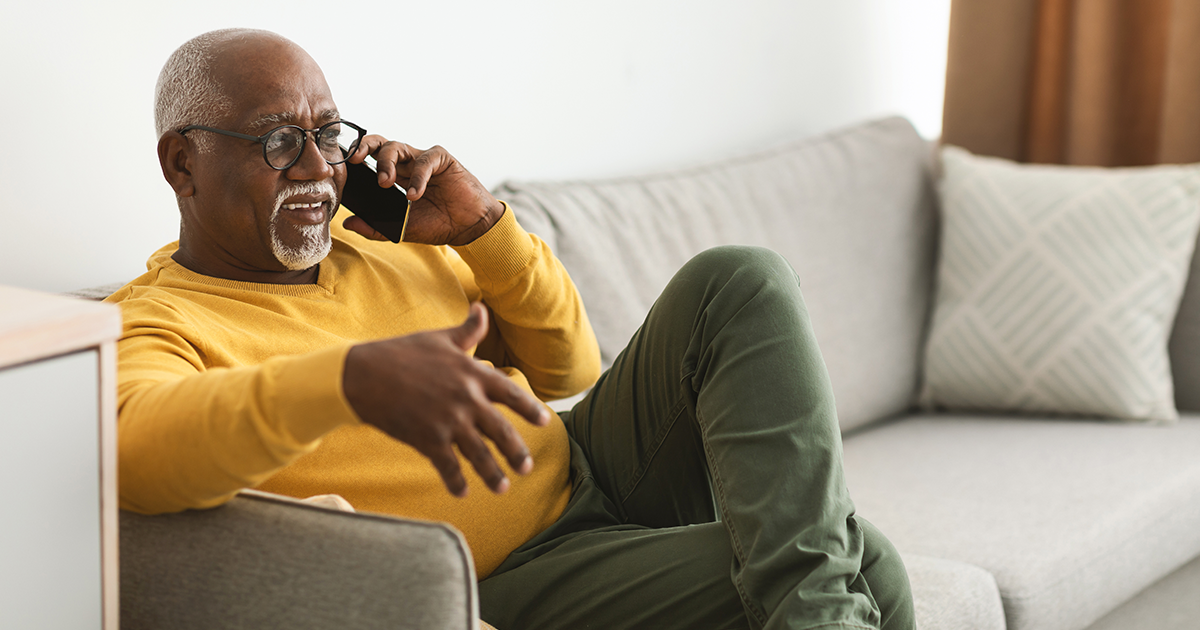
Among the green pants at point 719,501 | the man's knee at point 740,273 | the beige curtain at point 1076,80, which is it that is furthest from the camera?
the beige curtain at point 1076,80

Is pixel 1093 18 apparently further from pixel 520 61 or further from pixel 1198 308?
pixel 520 61

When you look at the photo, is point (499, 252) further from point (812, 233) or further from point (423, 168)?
point (812, 233)

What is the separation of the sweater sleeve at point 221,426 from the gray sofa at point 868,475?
4 cm

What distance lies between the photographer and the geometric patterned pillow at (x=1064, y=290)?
197 centimetres

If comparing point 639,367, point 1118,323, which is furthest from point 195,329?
point 1118,323

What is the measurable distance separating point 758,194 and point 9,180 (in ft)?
4.03

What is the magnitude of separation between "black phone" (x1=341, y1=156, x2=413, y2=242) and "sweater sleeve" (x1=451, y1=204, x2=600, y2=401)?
9 cm

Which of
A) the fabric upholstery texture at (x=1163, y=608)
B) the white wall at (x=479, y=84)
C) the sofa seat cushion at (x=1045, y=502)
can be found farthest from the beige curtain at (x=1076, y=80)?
the fabric upholstery texture at (x=1163, y=608)

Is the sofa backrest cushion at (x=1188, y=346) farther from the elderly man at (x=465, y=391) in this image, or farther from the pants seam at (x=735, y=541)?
the pants seam at (x=735, y=541)

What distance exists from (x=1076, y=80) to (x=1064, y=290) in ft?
2.54

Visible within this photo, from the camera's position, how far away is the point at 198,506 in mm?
857

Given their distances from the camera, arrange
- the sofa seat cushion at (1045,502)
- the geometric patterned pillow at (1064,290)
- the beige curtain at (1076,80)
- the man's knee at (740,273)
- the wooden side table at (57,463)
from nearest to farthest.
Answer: the wooden side table at (57,463) → the man's knee at (740,273) → the sofa seat cushion at (1045,502) → the geometric patterned pillow at (1064,290) → the beige curtain at (1076,80)

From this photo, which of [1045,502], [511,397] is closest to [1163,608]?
[1045,502]

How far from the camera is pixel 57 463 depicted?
0.77 m
